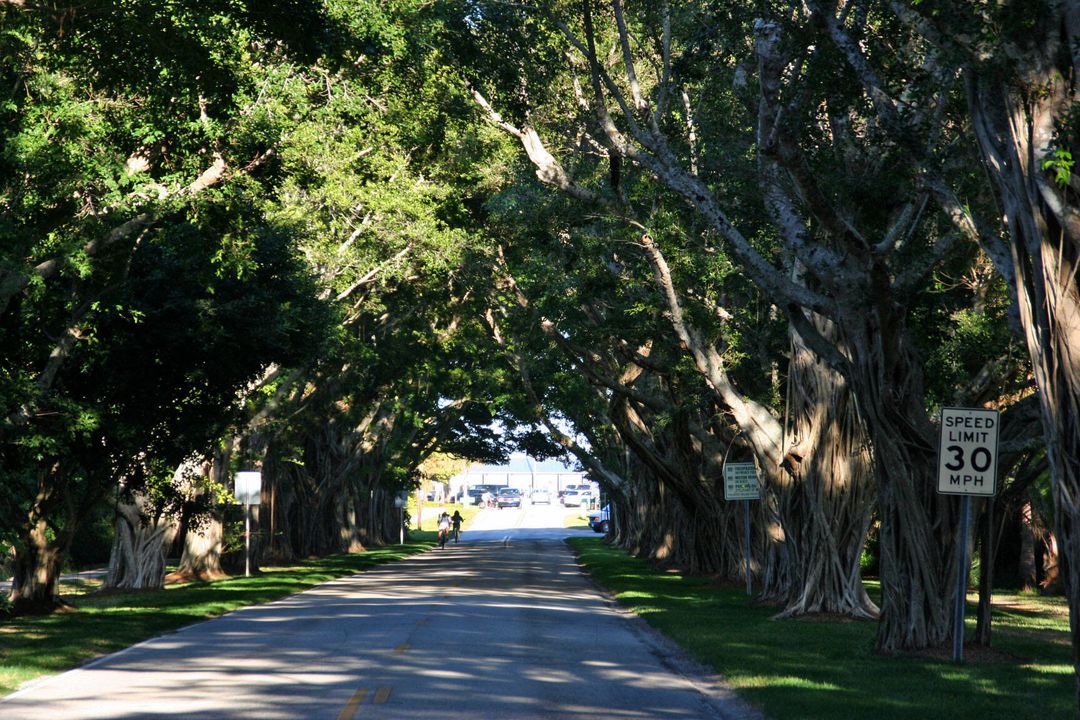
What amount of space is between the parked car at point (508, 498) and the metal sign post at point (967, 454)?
535 ft

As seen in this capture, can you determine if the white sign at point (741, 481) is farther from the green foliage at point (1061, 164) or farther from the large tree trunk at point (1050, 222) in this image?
the green foliage at point (1061, 164)

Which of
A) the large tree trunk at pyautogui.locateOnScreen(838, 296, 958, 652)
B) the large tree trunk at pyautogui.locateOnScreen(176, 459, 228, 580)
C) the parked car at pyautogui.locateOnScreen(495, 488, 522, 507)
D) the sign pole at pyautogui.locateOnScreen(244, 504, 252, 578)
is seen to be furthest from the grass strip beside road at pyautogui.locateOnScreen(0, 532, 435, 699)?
the parked car at pyautogui.locateOnScreen(495, 488, 522, 507)

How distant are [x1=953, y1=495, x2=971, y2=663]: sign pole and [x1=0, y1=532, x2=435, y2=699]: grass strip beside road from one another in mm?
10122

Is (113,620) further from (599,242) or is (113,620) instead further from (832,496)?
(832,496)

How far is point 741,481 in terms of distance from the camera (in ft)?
100.0

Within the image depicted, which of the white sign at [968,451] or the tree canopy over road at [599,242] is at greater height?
the tree canopy over road at [599,242]

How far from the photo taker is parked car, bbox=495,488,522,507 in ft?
588

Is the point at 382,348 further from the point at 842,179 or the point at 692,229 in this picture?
the point at 842,179

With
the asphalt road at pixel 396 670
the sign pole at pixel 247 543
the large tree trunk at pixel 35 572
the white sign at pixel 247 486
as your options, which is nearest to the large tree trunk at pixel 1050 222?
the asphalt road at pixel 396 670

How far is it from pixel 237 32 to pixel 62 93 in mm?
2730

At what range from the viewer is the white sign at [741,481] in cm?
3038

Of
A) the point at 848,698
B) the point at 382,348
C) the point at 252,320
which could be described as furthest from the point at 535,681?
the point at 382,348

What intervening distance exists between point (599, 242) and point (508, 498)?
157 m

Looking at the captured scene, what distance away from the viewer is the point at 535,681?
565 inches
